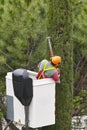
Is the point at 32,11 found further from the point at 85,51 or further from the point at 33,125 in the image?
the point at 33,125

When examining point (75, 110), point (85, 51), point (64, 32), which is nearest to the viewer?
point (64, 32)

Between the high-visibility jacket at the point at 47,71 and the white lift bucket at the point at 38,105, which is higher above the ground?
the high-visibility jacket at the point at 47,71

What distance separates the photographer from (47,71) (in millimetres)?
4523

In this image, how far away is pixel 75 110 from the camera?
6.67 m

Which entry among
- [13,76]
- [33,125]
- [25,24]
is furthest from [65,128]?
[25,24]

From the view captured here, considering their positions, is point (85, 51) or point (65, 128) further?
point (85, 51)

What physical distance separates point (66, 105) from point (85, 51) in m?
1.16

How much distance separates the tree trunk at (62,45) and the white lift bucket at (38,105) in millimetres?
313

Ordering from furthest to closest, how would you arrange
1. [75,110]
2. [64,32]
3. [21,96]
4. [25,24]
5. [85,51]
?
[75,110], [85,51], [25,24], [64,32], [21,96]

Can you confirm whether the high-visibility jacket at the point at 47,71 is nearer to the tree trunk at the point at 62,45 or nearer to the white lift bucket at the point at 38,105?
the white lift bucket at the point at 38,105

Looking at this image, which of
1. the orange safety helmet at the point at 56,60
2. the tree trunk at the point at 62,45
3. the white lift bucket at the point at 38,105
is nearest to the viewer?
the white lift bucket at the point at 38,105

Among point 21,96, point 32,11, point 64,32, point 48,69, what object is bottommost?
point 21,96

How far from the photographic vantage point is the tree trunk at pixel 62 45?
4.71 meters

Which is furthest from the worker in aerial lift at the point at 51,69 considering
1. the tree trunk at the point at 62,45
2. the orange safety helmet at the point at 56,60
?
the tree trunk at the point at 62,45
